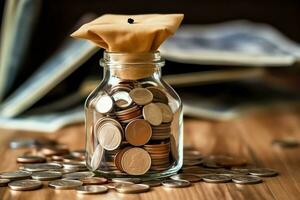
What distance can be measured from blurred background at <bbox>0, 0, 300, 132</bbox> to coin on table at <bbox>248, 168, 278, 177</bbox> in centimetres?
40

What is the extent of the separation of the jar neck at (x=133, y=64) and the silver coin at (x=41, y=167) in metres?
0.13

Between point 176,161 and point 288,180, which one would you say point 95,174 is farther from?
point 288,180

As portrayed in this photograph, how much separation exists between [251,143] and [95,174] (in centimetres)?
31

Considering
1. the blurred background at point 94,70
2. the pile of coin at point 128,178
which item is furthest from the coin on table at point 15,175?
the blurred background at point 94,70

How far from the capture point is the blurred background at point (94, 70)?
1134 millimetres

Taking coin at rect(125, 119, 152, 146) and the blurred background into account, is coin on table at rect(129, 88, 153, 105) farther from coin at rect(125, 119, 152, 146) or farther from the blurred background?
the blurred background

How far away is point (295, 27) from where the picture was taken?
185 cm

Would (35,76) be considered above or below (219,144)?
above

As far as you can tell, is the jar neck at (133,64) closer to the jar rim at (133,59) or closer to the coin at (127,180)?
the jar rim at (133,59)

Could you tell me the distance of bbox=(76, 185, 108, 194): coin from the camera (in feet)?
2.21

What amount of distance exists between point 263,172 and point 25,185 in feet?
0.85

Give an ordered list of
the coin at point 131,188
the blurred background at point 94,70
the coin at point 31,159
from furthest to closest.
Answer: the blurred background at point 94,70 < the coin at point 31,159 < the coin at point 131,188

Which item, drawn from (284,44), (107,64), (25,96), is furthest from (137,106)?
(284,44)

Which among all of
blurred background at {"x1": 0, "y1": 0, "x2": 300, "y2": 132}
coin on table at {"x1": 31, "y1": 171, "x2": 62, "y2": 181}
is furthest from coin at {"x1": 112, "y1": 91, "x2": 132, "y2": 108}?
blurred background at {"x1": 0, "y1": 0, "x2": 300, "y2": 132}
